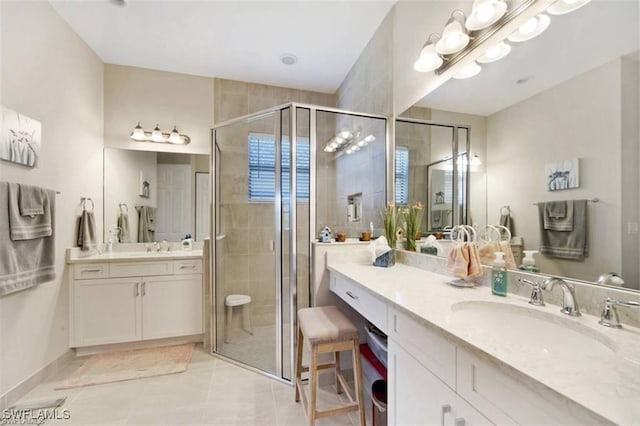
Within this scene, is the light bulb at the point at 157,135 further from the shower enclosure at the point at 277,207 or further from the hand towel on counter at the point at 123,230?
the hand towel on counter at the point at 123,230

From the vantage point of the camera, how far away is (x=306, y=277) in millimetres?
2014

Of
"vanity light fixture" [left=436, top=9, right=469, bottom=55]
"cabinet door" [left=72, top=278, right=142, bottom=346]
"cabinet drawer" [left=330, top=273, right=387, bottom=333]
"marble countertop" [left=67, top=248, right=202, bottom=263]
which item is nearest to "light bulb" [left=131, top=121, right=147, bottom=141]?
"marble countertop" [left=67, top=248, right=202, bottom=263]

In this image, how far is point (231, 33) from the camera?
2.37 meters

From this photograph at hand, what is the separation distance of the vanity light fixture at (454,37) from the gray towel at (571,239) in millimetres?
974

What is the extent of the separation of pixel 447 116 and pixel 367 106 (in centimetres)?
109

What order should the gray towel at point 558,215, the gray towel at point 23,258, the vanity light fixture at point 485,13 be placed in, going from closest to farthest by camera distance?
the gray towel at point 558,215 < the vanity light fixture at point 485,13 < the gray towel at point 23,258

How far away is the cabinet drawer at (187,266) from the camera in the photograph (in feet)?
8.38

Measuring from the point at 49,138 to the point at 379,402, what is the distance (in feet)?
9.84

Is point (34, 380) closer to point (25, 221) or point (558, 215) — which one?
point (25, 221)

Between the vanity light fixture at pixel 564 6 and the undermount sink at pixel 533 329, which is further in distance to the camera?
the vanity light fixture at pixel 564 6

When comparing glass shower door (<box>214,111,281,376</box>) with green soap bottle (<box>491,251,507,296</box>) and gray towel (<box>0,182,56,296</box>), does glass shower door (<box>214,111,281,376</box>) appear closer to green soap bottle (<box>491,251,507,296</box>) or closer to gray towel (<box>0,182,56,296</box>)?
gray towel (<box>0,182,56,296</box>)

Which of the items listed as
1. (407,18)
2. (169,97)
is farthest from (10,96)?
(407,18)

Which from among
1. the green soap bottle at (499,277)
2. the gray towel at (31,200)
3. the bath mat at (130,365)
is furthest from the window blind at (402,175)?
the gray towel at (31,200)

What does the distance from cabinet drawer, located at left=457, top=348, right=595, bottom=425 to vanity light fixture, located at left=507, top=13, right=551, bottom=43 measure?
1.28m
